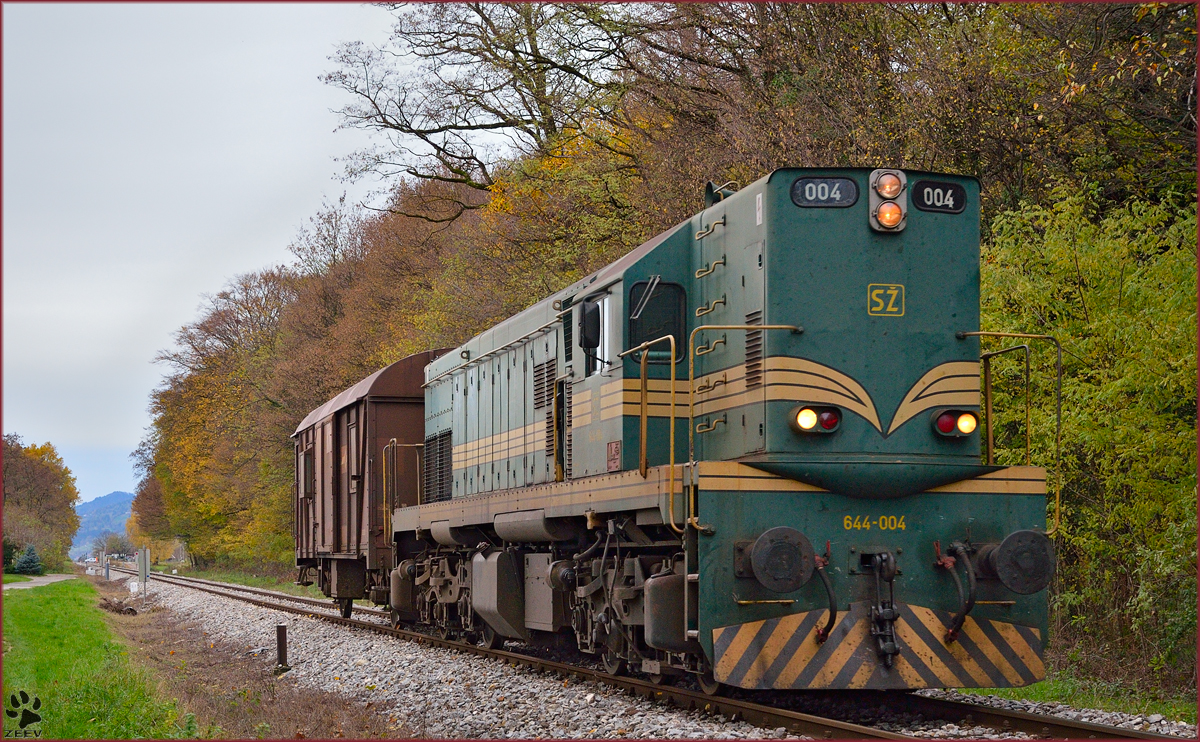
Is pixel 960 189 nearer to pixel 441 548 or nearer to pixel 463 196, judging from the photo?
pixel 441 548

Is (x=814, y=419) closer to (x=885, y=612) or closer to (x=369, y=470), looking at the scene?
(x=885, y=612)

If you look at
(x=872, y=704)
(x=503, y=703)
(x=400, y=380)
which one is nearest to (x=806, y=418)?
(x=872, y=704)

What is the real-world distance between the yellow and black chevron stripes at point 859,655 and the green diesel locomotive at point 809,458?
0.01 metres

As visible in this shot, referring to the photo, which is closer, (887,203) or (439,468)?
(887,203)

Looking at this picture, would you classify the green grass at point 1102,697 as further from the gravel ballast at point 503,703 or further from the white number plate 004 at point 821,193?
the white number plate 004 at point 821,193

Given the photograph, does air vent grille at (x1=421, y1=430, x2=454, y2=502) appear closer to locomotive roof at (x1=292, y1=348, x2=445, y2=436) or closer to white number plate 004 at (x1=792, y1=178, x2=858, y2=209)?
locomotive roof at (x1=292, y1=348, x2=445, y2=436)

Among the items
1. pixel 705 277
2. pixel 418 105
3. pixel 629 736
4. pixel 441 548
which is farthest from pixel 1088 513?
pixel 418 105

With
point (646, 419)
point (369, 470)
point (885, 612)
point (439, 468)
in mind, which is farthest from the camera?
point (369, 470)

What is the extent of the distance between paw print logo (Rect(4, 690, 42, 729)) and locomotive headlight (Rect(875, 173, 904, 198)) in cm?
782

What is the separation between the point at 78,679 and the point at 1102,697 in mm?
10218

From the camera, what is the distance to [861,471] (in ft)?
25.0

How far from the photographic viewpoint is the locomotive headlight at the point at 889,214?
8039 mm

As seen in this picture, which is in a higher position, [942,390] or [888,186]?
[888,186]

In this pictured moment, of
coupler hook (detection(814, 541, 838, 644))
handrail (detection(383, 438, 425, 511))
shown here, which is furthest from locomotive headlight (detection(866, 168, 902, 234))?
handrail (detection(383, 438, 425, 511))
